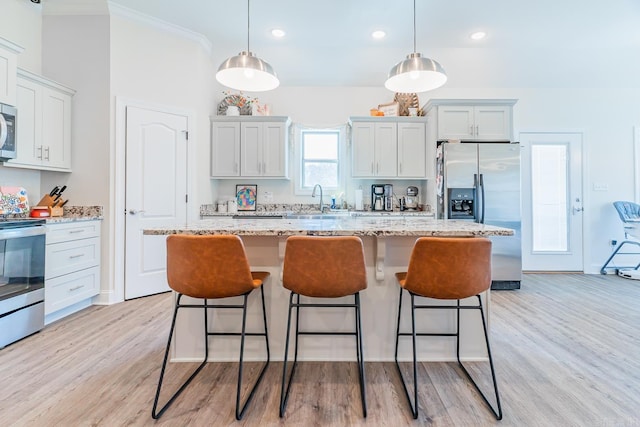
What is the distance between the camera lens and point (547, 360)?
2.06 meters

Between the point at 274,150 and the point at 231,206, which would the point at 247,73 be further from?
the point at 231,206

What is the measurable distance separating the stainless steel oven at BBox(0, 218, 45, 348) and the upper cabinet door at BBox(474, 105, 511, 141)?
472cm

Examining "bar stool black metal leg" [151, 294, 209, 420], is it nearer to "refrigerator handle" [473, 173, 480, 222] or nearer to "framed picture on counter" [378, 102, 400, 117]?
"refrigerator handle" [473, 173, 480, 222]

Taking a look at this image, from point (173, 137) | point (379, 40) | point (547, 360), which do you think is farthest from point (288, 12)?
point (547, 360)

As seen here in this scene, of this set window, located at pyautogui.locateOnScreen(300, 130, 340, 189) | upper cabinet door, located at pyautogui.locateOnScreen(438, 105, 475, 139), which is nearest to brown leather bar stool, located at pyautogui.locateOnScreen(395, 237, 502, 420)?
upper cabinet door, located at pyautogui.locateOnScreen(438, 105, 475, 139)

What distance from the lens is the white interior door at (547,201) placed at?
4.51 meters

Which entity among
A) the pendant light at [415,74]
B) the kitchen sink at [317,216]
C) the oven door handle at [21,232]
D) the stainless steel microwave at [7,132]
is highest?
the pendant light at [415,74]

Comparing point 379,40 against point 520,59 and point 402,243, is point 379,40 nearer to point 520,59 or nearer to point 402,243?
point 520,59

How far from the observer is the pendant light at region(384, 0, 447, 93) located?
6.84ft

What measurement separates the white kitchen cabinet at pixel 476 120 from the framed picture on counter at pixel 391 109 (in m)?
0.54

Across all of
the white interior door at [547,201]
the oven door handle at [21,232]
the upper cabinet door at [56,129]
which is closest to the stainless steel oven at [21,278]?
the oven door handle at [21,232]

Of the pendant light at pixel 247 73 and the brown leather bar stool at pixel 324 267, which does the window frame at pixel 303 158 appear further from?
the brown leather bar stool at pixel 324 267

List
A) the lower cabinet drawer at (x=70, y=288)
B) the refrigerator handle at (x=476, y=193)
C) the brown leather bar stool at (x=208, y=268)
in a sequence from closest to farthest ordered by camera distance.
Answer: the brown leather bar stool at (x=208, y=268) → the lower cabinet drawer at (x=70, y=288) → the refrigerator handle at (x=476, y=193)

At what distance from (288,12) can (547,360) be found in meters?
3.90
